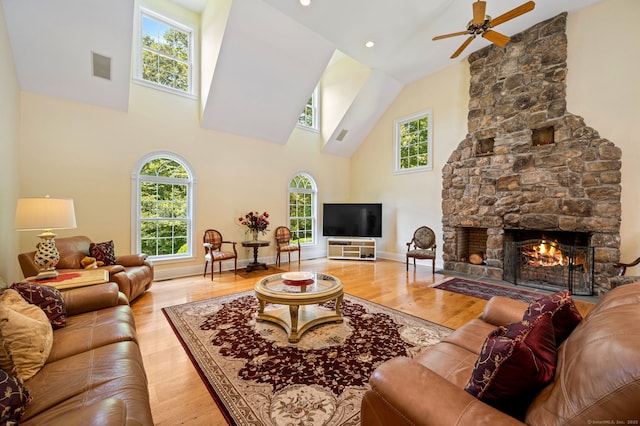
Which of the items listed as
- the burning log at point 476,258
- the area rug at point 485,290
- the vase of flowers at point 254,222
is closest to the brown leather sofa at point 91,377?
the vase of flowers at point 254,222

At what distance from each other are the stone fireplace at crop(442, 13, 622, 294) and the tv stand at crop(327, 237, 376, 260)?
1763 millimetres

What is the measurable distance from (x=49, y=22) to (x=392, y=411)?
5.32m

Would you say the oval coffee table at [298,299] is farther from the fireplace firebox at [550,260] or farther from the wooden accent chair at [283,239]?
the fireplace firebox at [550,260]

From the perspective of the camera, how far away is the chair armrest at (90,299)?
2.11m

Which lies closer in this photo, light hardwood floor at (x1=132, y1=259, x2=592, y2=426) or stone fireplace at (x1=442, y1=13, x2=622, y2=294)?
light hardwood floor at (x1=132, y1=259, x2=592, y2=426)

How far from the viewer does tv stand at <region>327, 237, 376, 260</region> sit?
665cm

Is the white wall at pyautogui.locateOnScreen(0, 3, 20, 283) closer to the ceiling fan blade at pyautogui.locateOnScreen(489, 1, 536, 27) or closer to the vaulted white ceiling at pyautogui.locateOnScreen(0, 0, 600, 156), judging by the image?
the vaulted white ceiling at pyautogui.locateOnScreen(0, 0, 600, 156)

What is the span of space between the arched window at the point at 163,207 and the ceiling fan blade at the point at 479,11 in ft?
16.4

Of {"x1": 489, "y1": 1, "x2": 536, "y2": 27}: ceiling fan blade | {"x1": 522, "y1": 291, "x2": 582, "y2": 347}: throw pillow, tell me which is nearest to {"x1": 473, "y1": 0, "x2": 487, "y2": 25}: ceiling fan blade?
{"x1": 489, "y1": 1, "x2": 536, "y2": 27}: ceiling fan blade

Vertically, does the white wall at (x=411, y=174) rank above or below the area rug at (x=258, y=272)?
above

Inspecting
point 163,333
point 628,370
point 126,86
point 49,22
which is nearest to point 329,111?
point 126,86

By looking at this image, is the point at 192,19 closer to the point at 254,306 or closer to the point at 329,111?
the point at 329,111

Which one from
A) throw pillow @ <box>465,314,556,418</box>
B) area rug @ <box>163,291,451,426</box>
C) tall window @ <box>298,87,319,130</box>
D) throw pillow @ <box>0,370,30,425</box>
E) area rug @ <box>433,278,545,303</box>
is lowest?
area rug @ <box>163,291,451,426</box>

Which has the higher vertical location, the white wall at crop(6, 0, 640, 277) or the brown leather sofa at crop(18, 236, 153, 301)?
the white wall at crop(6, 0, 640, 277)
